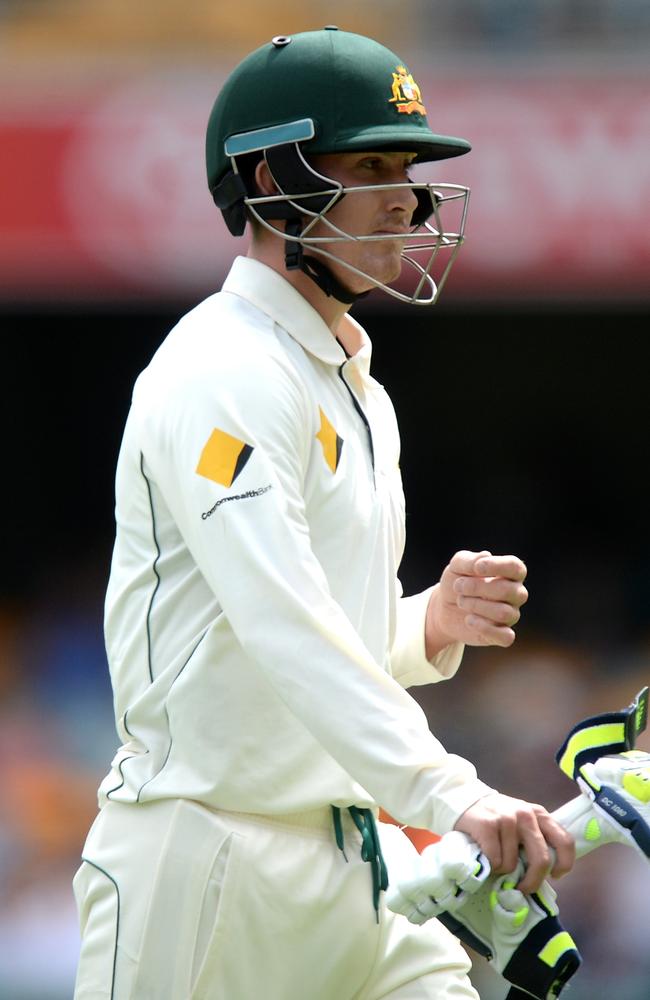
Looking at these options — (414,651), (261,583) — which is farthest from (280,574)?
Answer: (414,651)

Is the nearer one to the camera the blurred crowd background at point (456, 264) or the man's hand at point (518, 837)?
the man's hand at point (518, 837)

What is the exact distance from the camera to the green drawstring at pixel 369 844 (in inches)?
89.4

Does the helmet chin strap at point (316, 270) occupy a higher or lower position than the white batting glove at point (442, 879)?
higher

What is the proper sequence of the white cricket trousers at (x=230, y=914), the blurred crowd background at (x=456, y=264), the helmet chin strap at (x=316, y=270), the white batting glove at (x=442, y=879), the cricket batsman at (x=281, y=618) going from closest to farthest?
the white batting glove at (x=442, y=879) → the cricket batsman at (x=281, y=618) → the white cricket trousers at (x=230, y=914) → the helmet chin strap at (x=316, y=270) → the blurred crowd background at (x=456, y=264)

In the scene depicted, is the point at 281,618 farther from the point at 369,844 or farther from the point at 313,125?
the point at 313,125

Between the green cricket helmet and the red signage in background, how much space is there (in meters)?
3.59

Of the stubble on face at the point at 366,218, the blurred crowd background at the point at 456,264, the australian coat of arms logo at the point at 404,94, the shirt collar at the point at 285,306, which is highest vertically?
the australian coat of arms logo at the point at 404,94

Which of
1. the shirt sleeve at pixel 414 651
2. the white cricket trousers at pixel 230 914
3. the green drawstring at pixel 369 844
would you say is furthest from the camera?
the shirt sleeve at pixel 414 651

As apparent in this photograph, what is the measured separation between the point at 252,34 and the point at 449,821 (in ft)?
16.7

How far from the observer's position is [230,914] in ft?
7.10

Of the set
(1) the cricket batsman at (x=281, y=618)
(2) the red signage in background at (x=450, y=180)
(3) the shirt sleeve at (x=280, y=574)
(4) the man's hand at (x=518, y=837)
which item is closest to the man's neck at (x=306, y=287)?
(1) the cricket batsman at (x=281, y=618)

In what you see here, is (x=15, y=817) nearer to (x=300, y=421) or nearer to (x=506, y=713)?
(x=506, y=713)

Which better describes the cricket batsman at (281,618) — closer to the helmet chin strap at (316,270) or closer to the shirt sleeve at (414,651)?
the helmet chin strap at (316,270)

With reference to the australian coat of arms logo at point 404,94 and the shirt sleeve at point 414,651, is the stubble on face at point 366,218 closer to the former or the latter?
the australian coat of arms logo at point 404,94
